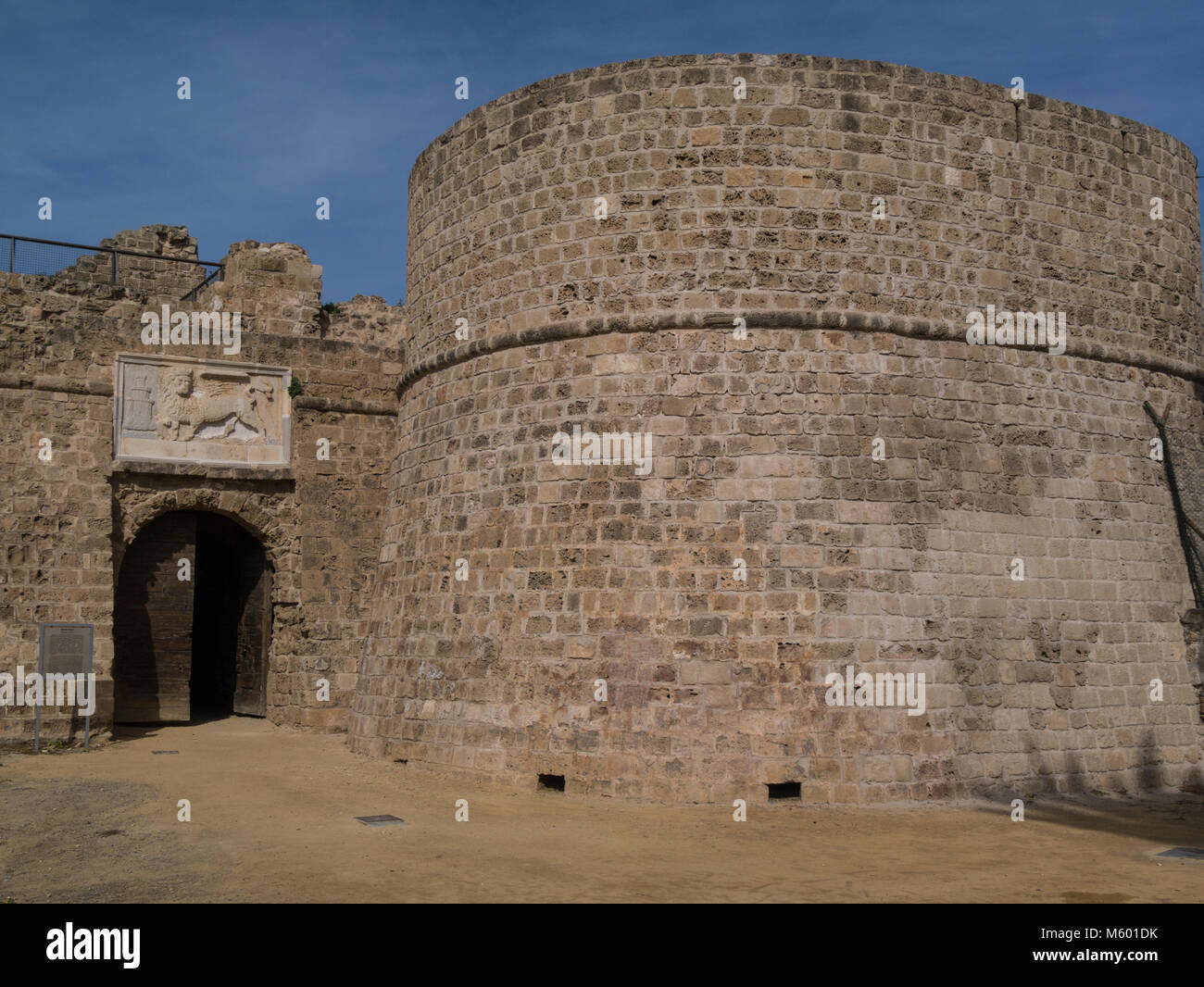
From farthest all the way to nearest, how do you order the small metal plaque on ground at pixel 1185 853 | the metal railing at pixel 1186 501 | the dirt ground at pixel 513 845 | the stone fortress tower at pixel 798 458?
1. the metal railing at pixel 1186 501
2. the stone fortress tower at pixel 798 458
3. the small metal plaque on ground at pixel 1185 853
4. the dirt ground at pixel 513 845

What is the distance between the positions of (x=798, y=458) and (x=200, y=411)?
727 cm

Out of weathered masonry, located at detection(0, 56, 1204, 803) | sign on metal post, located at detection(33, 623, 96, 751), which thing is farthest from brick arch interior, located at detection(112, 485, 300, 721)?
sign on metal post, located at detection(33, 623, 96, 751)

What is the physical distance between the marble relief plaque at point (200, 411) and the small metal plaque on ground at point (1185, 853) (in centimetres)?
1010

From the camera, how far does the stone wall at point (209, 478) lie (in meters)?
12.8

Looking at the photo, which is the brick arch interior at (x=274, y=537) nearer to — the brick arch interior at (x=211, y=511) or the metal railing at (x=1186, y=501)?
the brick arch interior at (x=211, y=511)

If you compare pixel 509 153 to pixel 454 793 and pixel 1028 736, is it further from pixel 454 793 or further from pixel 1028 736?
pixel 1028 736

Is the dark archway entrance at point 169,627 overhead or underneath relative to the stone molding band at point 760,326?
underneath

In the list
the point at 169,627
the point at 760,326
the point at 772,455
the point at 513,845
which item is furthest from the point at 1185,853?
the point at 169,627

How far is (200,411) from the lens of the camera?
45.8ft

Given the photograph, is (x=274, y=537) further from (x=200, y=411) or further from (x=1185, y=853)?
(x=1185, y=853)

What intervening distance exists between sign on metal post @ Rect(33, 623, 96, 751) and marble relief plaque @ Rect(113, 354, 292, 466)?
2082mm

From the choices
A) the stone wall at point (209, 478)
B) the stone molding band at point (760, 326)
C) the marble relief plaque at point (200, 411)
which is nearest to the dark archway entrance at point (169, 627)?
the stone wall at point (209, 478)

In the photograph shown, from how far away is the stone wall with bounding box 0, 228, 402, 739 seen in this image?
12.8 metres

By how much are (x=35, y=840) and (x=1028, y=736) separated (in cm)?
787
